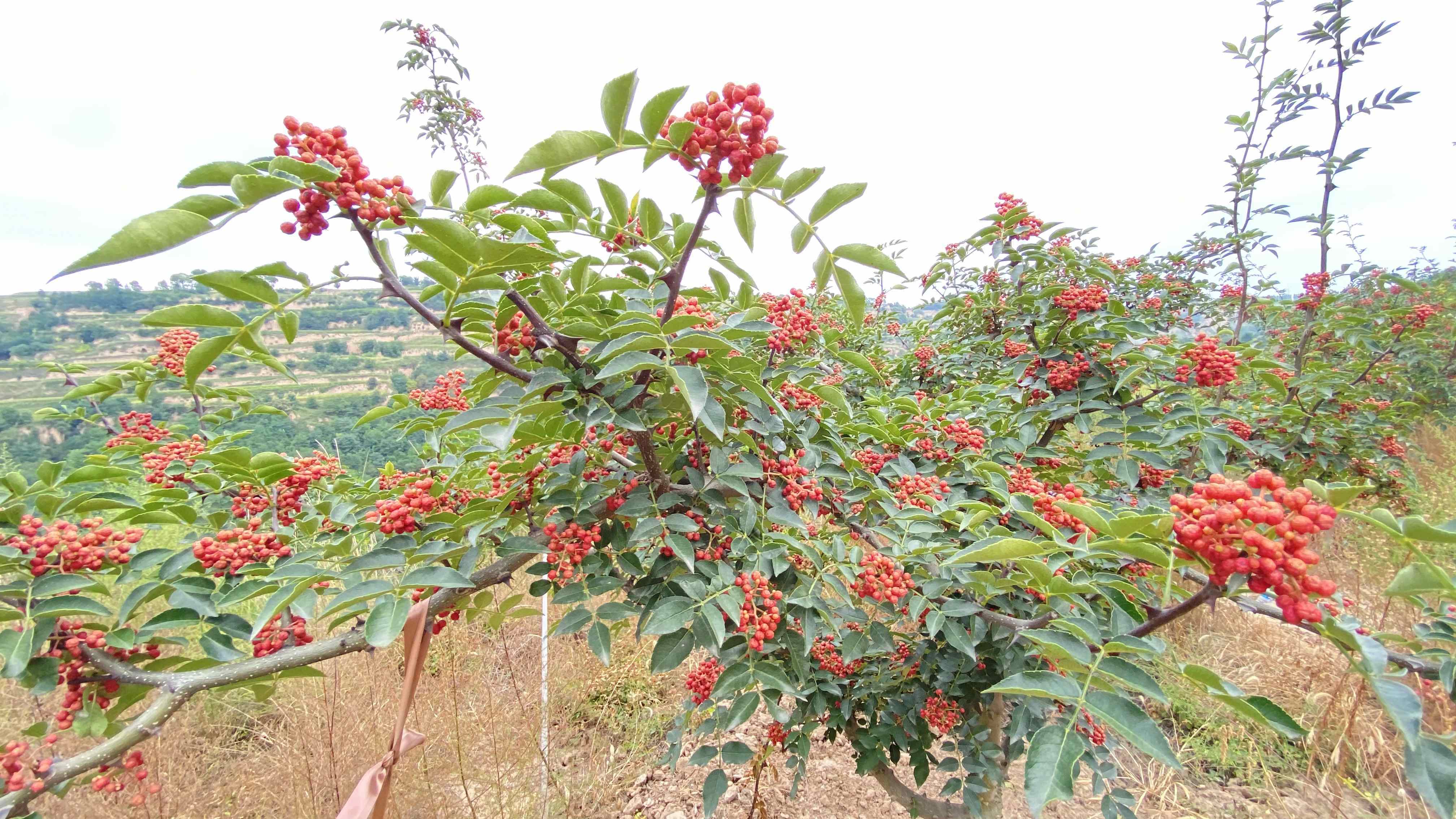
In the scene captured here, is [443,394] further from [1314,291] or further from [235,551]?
[1314,291]

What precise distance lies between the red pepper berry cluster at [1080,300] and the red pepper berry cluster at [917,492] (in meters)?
1.19

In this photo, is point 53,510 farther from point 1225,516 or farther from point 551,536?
point 1225,516

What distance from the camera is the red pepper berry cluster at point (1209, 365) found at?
7.20ft

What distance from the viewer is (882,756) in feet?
7.30

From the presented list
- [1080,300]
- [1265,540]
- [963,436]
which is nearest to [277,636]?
[1265,540]

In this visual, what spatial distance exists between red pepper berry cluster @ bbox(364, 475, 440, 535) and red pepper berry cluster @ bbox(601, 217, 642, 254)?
78cm

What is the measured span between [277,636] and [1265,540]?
6.32 feet

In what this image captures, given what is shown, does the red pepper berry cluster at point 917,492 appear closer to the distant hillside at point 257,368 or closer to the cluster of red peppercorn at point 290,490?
the distant hillside at point 257,368

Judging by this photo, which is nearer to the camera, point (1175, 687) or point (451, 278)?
point (451, 278)

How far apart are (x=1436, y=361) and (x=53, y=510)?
34.4 ft

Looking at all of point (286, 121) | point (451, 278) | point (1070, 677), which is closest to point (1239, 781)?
point (1070, 677)

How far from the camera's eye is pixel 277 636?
4.27 ft

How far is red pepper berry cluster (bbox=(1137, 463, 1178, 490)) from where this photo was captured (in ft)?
7.88

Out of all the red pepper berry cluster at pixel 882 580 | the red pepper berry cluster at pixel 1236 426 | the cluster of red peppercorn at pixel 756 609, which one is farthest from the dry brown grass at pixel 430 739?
the red pepper berry cluster at pixel 1236 426
